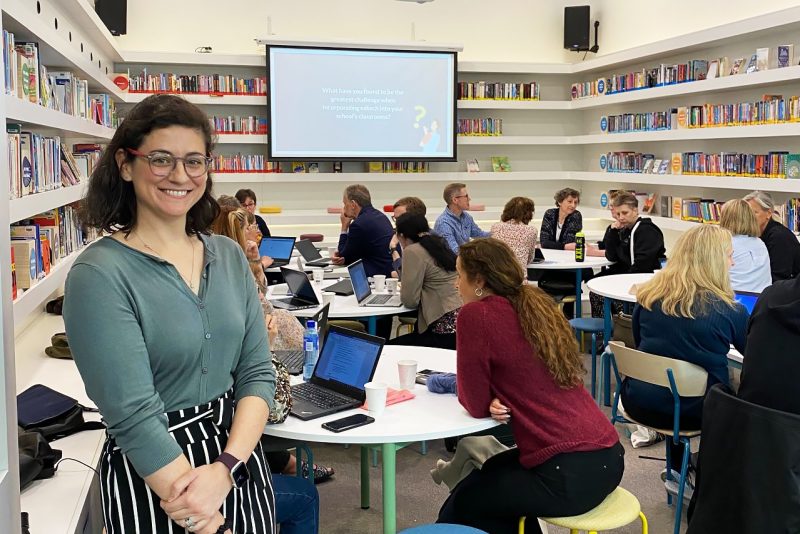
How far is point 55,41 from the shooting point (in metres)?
3.90

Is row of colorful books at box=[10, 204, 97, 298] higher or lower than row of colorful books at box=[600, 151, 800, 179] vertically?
lower

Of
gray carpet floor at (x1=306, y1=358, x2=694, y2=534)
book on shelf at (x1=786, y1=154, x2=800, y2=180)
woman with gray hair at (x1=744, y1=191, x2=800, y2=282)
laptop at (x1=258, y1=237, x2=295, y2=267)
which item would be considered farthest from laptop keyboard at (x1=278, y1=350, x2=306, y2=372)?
book on shelf at (x1=786, y1=154, x2=800, y2=180)

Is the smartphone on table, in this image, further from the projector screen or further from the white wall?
the white wall

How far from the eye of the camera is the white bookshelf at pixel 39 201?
296 cm

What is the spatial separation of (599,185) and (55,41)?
22.8ft

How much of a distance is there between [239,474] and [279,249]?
15.3 ft

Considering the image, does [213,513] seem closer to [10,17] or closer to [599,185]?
[10,17]

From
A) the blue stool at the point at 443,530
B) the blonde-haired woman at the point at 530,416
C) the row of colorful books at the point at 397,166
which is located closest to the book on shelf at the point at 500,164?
the row of colorful books at the point at 397,166

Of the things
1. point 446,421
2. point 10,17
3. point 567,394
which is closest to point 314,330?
point 446,421

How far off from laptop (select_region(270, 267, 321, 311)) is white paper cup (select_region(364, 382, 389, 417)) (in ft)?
6.74

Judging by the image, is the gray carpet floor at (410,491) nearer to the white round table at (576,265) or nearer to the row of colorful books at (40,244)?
the row of colorful books at (40,244)

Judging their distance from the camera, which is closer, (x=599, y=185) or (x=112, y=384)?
(x=112, y=384)

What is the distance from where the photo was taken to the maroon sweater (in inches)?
101

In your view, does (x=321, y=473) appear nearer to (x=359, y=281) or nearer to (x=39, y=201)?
(x=359, y=281)
